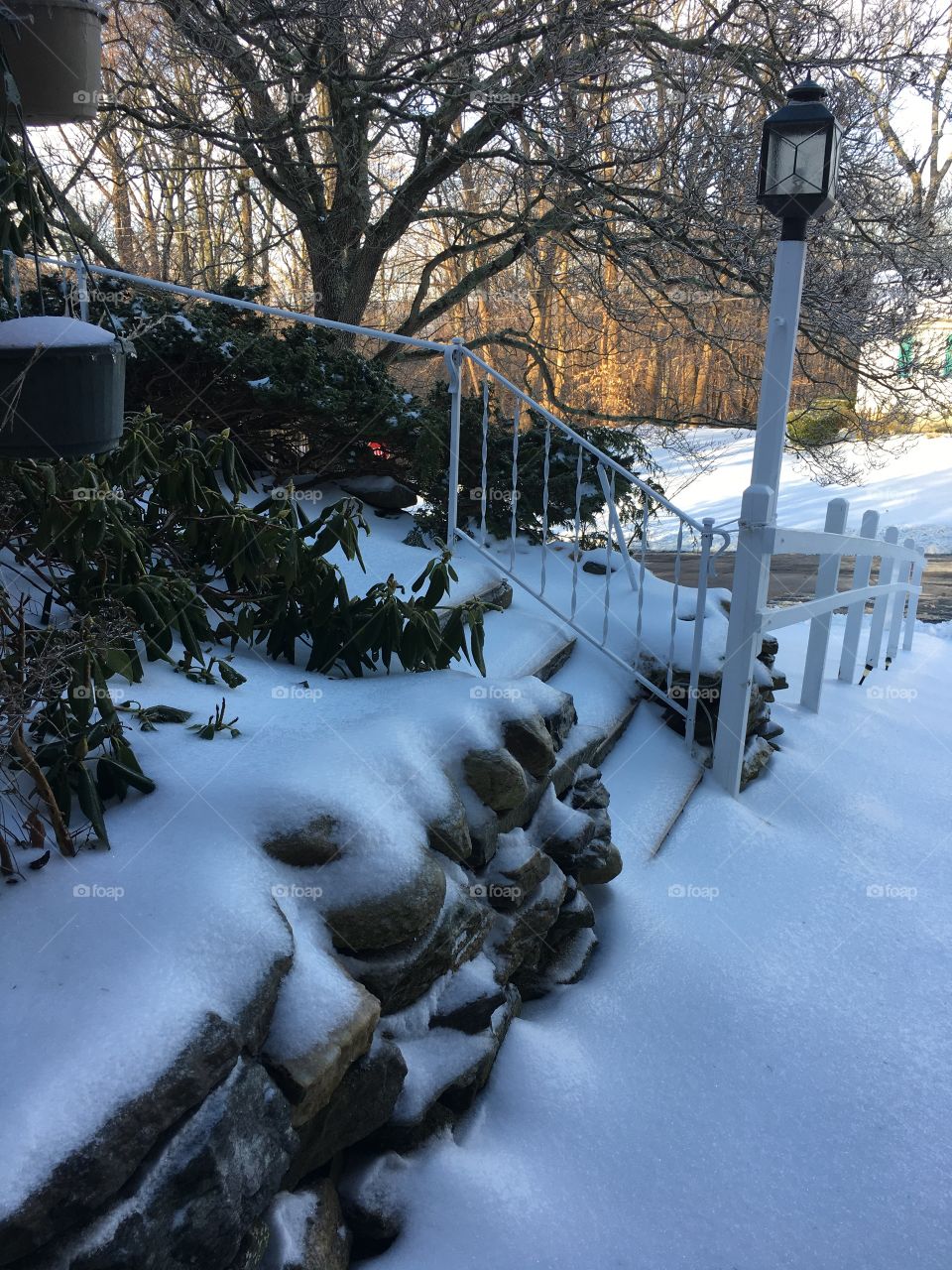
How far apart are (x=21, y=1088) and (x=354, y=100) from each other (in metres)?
6.38

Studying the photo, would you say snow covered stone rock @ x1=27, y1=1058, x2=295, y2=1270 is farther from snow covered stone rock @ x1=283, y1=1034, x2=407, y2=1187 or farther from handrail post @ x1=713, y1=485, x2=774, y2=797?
handrail post @ x1=713, y1=485, x2=774, y2=797

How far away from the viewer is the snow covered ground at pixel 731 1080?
196 centimetres

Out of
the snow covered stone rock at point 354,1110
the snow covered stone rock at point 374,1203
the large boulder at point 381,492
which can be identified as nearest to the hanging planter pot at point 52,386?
the snow covered stone rock at point 354,1110

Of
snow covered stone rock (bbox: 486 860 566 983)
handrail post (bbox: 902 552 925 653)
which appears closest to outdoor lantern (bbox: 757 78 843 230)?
snow covered stone rock (bbox: 486 860 566 983)

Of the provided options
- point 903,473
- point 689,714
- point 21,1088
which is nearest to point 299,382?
point 689,714

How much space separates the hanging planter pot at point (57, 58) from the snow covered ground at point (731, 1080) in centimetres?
274

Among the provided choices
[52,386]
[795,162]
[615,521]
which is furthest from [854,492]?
[52,386]

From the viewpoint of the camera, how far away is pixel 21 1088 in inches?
55.9

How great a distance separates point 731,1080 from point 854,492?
53.0 ft

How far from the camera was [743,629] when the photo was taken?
369 cm

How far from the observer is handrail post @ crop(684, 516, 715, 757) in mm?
3684

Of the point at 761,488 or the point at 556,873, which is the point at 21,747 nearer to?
the point at 556,873

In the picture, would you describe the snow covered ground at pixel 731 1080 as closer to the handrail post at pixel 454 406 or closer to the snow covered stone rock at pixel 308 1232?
the snow covered stone rock at pixel 308 1232

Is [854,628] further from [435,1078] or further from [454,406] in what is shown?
[435,1078]
